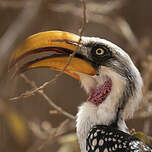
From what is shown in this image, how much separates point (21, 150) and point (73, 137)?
2066 millimetres

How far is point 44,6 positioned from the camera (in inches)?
108

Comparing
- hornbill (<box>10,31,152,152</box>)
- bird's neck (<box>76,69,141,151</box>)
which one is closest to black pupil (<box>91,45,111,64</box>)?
hornbill (<box>10,31,152,152</box>)

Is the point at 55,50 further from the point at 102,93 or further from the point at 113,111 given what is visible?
the point at 113,111

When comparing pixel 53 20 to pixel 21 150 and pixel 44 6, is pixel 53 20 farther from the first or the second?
pixel 21 150

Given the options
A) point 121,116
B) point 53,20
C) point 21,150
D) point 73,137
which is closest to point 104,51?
point 121,116

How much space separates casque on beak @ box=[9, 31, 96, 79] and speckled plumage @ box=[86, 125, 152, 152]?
0.43 m

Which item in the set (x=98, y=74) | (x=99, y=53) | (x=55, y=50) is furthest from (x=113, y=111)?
(x=55, y=50)

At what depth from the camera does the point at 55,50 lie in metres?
2.60

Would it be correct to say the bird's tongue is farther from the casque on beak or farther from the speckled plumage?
the speckled plumage

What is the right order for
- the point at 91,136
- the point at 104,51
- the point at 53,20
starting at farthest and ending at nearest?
the point at 53,20 < the point at 104,51 < the point at 91,136

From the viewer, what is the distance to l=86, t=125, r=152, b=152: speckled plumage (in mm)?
2406

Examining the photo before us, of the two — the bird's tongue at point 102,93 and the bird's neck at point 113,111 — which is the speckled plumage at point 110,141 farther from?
the bird's tongue at point 102,93

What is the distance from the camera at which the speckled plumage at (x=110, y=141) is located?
2.41 m

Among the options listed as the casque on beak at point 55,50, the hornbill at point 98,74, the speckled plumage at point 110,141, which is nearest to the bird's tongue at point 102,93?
the hornbill at point 98,74
